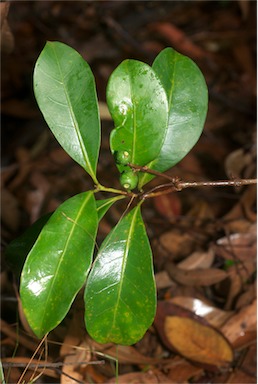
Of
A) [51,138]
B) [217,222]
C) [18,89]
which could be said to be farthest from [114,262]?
[18,89]

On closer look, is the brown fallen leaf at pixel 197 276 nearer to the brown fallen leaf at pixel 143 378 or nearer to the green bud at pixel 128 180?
the brown fallen leaf at pixel 143 378

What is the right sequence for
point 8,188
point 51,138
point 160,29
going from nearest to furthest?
point 8,188
point 51,138
point 160,29

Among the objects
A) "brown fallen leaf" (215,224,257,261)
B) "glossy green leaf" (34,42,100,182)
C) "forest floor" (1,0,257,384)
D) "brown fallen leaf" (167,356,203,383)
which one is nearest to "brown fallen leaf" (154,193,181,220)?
"forest floor" (1,0,257,384)

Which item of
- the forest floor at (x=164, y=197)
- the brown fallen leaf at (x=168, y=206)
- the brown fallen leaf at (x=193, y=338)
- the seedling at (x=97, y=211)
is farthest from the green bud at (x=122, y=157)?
the brown fallen leaf at (x=168, y=206)

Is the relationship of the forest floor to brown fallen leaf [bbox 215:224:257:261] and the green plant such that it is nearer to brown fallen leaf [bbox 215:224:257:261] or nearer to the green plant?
brown fallen leaf [bbox 215:224:257:261]

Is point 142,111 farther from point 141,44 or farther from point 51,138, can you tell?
point 141,44

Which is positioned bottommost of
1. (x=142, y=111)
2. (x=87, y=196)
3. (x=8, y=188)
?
(x=8, y=188)

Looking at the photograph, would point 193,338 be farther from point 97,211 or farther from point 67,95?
point 67,95

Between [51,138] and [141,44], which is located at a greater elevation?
[141,44]
